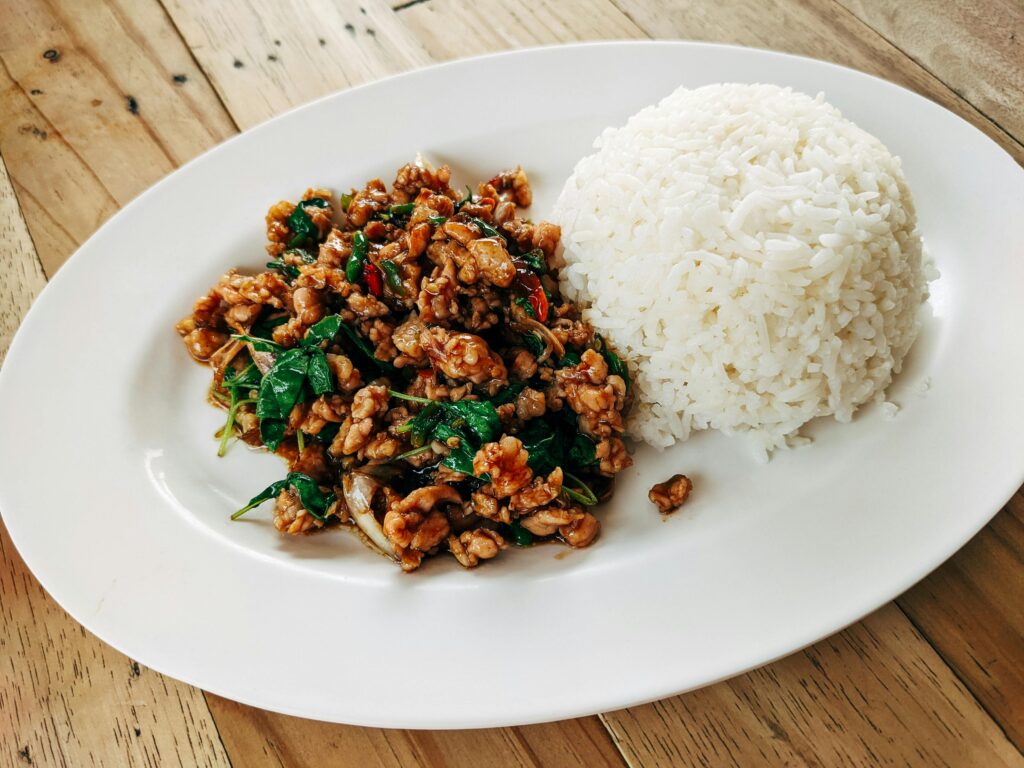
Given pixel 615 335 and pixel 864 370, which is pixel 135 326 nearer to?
pixel 615 335

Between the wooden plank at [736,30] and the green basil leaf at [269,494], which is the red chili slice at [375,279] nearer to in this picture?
the green basil leaf at [269,494]

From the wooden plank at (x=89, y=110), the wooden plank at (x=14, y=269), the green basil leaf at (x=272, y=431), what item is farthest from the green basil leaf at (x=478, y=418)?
the wooden plank at (x=89, y=110)

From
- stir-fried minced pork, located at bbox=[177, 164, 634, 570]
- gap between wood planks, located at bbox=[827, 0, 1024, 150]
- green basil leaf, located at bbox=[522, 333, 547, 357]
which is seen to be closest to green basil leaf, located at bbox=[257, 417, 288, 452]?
stir-fried minced pork, located at bbox=[177, 164, 634, 570]

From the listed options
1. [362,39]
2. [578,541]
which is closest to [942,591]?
[578,541]

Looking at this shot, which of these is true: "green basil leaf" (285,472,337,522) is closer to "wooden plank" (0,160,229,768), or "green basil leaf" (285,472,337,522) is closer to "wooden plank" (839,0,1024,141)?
"wooden plank" (0,160,229,768)

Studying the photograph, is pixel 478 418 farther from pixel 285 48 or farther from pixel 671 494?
pixel 285 48

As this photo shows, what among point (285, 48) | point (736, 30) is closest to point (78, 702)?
point (285, 48)
